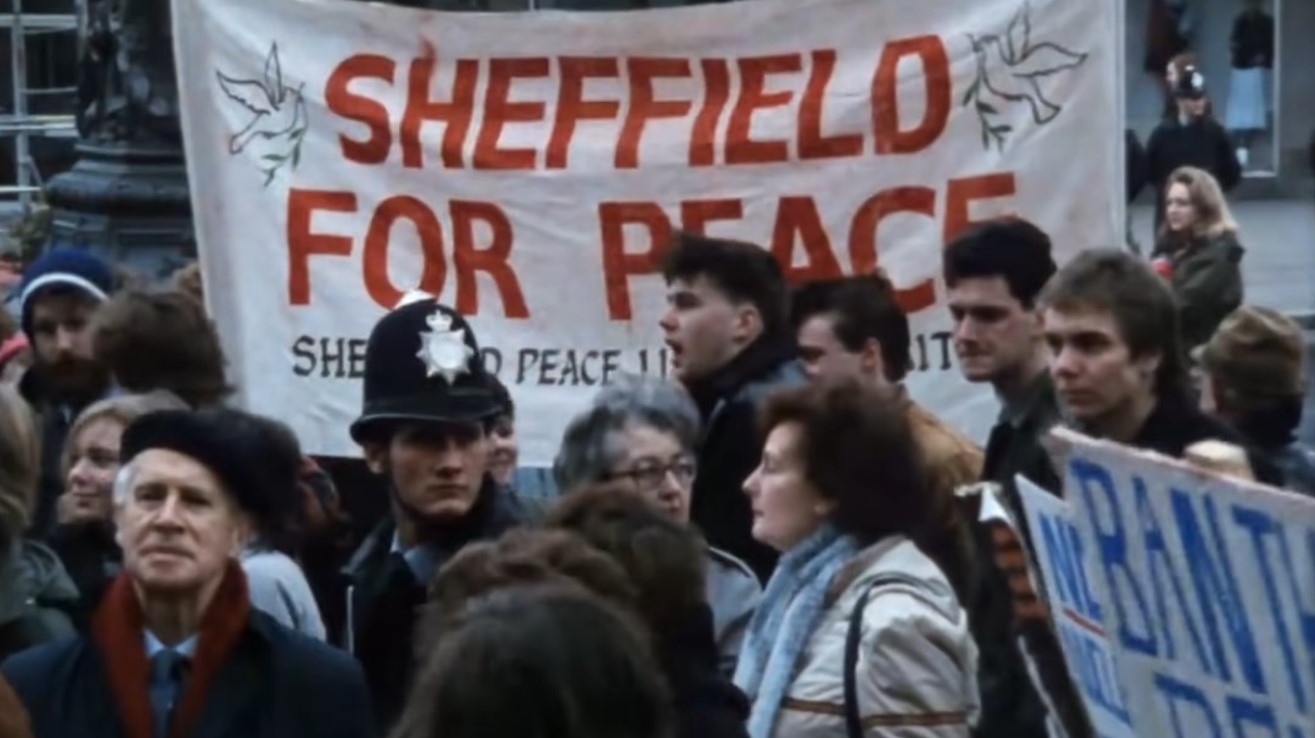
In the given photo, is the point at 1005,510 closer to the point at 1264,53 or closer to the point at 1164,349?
the point at 1164,349

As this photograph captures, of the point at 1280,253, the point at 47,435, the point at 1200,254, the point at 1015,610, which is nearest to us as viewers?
the point at 1015,610

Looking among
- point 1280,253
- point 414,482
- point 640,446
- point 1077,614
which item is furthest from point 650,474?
point 1280,253

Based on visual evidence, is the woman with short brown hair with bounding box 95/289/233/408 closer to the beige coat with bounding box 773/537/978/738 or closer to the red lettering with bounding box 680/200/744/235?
the red lettering with bounding box 680/200/744/235

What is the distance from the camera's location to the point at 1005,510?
15.4 ft

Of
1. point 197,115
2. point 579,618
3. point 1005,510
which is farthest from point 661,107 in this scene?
point 579,618

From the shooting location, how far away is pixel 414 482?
17.3 ft

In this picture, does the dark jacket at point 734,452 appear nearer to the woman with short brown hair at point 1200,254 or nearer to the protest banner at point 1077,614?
the protest banner at point 1077,614

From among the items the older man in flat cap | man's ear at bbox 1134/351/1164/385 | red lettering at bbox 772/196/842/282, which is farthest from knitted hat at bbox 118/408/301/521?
red lettering at bbox 772/196/842/282

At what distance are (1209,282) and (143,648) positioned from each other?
7.94 metres

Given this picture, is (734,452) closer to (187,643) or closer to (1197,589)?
(187,643)

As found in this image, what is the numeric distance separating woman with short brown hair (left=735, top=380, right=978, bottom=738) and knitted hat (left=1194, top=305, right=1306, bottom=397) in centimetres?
187

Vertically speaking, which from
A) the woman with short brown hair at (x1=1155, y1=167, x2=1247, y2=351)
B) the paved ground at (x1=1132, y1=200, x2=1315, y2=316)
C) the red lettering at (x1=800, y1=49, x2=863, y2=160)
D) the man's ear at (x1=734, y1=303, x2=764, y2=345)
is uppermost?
the red lettering at (x1=800, y1=49, x2=863, y2=160)

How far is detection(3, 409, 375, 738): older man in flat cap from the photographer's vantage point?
172 inches

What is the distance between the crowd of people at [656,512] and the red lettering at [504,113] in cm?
76
